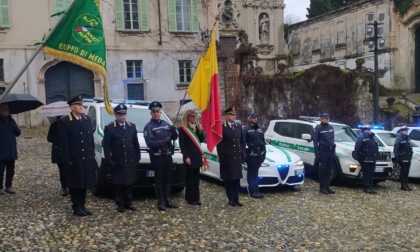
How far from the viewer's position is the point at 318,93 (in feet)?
71.6

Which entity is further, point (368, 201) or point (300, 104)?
point (300, 104)

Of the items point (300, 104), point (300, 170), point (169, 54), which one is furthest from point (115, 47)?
point (300, 170)

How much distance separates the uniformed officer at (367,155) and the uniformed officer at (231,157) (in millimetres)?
3962

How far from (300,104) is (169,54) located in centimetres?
852

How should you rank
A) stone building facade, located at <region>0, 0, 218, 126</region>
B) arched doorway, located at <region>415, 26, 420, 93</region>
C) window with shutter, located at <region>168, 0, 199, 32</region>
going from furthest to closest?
arched doorway, located at <region>415, 26, 420, 93</region>
window with shutter, located at <region>168, 0, 199, 32</region>
stone building facade, located at <region>0, 0, 218, 126</region>

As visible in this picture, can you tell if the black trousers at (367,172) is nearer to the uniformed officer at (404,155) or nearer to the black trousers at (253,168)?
the uniformed officer at (404,155)

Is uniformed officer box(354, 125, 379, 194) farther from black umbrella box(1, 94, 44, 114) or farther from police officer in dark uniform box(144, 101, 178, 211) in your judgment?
black umbrella box(1, 94, 44, 114)

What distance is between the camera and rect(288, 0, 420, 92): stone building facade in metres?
Result: 29.7

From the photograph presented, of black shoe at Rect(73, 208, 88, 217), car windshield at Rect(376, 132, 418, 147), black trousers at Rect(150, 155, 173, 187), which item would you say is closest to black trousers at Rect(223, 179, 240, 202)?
black trousers at Rect(150, 155, 173, 187)

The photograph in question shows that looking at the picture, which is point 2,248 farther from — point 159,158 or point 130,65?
point 130,65

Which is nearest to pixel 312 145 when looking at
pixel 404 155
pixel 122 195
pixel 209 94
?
pixel 404 155

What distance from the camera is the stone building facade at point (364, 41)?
29.7 meters

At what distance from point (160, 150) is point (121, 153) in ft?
2.42

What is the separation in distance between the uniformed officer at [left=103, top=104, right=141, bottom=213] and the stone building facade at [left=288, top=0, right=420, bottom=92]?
18359 mm
